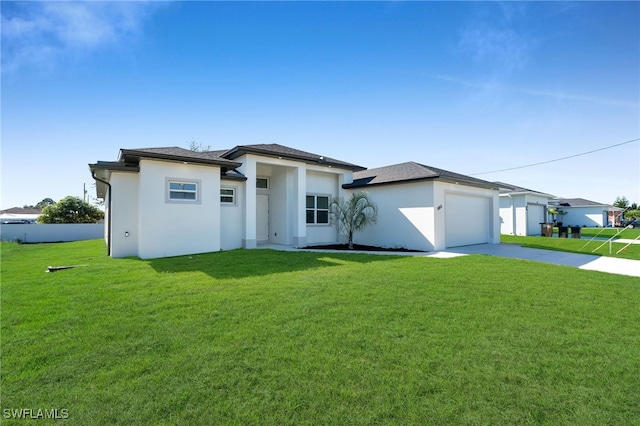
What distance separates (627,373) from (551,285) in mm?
3992

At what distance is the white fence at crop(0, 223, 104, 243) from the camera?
21.5m

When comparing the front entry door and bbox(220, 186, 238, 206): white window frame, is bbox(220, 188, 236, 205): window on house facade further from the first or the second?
the front entry door

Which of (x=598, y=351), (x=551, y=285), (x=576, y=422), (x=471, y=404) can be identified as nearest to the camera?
(x=576, y=422)

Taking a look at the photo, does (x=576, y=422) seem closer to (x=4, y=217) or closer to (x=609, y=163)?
(x=609, y=163)

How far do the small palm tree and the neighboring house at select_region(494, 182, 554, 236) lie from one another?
45.6 feet

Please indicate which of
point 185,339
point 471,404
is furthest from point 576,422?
point 185,339

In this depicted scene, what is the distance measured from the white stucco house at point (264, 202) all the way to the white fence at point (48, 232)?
37.4 feet

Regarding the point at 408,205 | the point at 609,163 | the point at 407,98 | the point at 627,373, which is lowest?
the point at 627,373

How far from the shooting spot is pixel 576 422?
86.7 inches

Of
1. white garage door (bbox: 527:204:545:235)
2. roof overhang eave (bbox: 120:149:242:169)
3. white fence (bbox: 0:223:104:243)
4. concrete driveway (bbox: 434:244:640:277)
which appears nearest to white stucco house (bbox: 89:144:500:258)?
roof overhang eave (bbox: 120:149:242:169)

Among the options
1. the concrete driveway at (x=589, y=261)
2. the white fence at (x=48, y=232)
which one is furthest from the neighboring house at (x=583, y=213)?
the white fence at (x=48, y=232)

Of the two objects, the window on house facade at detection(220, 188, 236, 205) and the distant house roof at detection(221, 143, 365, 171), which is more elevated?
the distant house roof at detection(221, 143, 365, 171)

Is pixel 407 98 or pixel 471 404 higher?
pixel 407 98

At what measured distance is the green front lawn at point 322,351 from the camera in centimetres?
236
